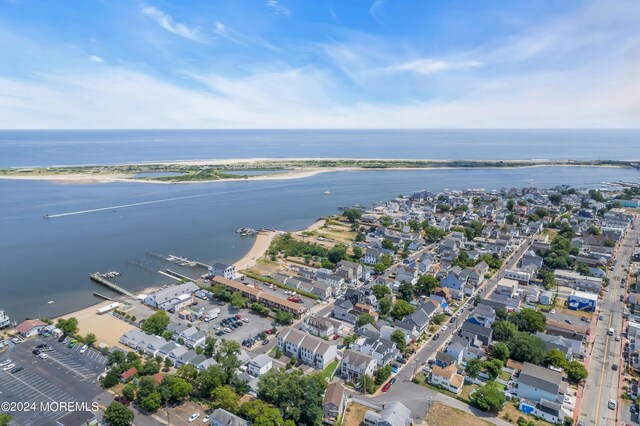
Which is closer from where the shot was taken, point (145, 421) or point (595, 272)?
point (145, 421)

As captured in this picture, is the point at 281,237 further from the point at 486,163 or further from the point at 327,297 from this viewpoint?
the point at 486,163

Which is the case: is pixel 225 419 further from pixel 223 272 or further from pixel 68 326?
pixel 223 272

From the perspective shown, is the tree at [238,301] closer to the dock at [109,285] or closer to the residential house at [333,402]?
the dock at [109,285]

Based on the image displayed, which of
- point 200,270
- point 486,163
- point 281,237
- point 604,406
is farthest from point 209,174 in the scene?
point 604,406

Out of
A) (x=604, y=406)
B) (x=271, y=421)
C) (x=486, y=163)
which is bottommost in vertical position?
(x=604, y=406)

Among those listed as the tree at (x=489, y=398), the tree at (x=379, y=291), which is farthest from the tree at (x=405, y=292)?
the tree at (x=489, y=398)

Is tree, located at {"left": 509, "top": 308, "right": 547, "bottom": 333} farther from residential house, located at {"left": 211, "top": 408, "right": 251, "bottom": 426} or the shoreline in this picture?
the shoreline

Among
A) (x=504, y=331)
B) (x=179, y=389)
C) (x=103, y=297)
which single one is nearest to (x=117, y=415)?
(x=179, y=389)
